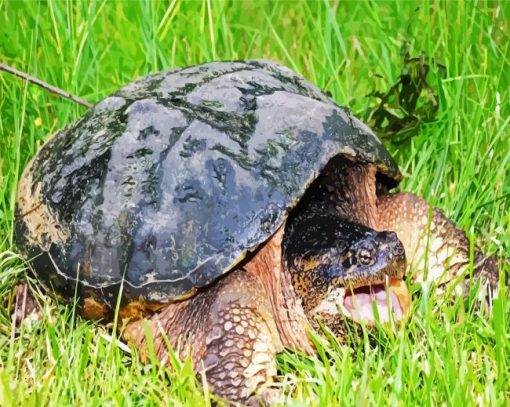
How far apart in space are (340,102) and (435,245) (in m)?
0.97

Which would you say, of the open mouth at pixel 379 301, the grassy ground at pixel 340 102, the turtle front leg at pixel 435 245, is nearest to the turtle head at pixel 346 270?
the open mouth at pixel 379 301

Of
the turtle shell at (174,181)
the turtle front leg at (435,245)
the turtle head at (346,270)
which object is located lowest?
the turtle front leg at (435,245)

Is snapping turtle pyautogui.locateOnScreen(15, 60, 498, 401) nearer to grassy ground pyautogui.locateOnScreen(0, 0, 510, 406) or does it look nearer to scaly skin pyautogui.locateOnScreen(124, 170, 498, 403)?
scaly skin pyautogui.locateOnScreen(124, 170, 498, 403)

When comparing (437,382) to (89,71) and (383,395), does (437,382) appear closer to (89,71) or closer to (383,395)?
(383,395)

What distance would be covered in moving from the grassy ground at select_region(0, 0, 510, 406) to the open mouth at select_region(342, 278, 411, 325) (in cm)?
7

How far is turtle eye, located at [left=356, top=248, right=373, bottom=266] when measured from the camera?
276 centimetres

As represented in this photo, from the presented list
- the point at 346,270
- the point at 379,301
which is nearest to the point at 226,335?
the point at 346,270

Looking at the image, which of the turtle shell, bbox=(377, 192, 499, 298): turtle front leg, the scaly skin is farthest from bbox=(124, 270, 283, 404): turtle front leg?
bbox=(377, 192, 499, 298): turtle front leg

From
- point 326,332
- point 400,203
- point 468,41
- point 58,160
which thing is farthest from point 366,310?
point 468,41

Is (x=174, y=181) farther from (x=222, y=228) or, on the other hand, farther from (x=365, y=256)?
(x=365, y=256)

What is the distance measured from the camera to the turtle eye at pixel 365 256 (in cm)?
276

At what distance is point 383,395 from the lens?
239cm

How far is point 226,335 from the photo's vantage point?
8.96ft

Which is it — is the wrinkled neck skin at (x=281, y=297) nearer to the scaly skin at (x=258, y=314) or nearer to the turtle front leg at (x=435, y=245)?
the scaly skin at (x=258, y=314)
